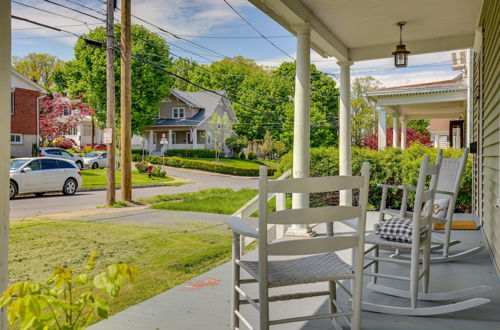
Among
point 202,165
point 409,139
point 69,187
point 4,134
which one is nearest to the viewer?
point 4,134

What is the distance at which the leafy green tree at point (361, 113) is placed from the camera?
2177 cm

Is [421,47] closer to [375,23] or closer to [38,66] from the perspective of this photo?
[375,23]

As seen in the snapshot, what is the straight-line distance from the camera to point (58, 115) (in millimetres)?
7562

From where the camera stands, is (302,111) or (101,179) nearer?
(302,111)

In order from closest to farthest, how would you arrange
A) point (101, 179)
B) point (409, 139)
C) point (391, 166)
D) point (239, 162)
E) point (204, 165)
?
1. point (391, 166)
2. point (101, 179)
3. point (204, 165)
4. point (239, 162)
5. point (409, 139)

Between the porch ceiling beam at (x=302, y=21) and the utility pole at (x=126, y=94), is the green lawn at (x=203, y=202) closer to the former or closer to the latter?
the utility pole at (x=126, y=94)

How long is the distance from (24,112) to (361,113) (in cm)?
1791

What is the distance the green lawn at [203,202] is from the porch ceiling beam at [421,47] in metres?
5.05

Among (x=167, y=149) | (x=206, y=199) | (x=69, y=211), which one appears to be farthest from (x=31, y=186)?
(x=206, y=199)

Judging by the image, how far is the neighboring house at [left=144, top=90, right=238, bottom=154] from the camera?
12.5 metres

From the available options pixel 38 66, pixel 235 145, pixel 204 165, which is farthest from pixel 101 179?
pixel 235 145

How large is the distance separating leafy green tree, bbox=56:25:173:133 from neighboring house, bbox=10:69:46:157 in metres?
2.70

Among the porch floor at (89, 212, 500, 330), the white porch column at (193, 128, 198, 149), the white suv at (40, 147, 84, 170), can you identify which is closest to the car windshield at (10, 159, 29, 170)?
the white suv at (40, 147, 84, 170)

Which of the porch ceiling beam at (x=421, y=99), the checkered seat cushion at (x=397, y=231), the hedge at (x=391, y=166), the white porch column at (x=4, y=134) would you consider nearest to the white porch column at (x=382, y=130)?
the porch ceiling beam at (x=421, y=99)
